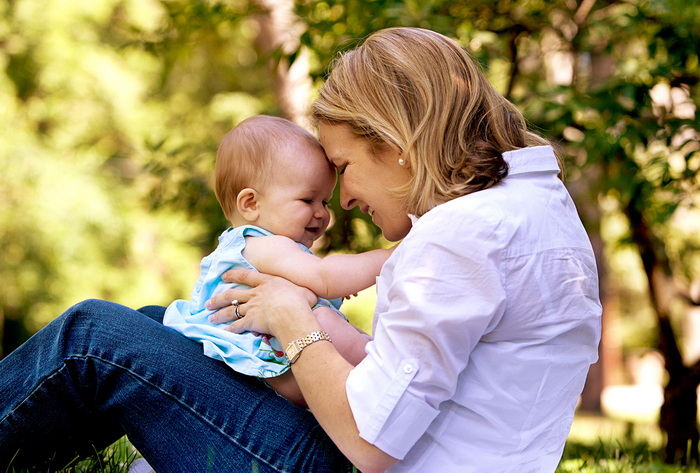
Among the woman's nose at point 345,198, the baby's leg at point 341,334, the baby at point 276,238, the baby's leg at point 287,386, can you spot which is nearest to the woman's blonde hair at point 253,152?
the baby at point 276,238

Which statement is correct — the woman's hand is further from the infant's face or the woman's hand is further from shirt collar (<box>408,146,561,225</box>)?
shirt collar (<box>408,146,561,225</box>)

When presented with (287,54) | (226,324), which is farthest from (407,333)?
(287,54)

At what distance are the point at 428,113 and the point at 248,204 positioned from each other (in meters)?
0.68

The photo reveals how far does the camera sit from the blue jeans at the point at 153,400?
1869 millimetres

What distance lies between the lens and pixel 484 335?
1.67 m

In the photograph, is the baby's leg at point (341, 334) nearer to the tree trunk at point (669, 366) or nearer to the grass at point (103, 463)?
the grass at point (103, 463)

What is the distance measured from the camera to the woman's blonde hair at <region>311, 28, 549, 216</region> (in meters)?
1.85

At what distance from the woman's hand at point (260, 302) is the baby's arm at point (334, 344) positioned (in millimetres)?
60

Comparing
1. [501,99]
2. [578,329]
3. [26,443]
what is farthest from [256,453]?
[501,99]

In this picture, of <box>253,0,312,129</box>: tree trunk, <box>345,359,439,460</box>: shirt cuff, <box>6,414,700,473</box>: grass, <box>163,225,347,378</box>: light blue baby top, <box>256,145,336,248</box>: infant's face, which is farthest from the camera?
<box>253,0,312,129</box>: tree trunk

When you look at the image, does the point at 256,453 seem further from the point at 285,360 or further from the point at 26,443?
the point at 26,443

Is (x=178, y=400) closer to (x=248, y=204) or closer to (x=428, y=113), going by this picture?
(x=248, y=204)

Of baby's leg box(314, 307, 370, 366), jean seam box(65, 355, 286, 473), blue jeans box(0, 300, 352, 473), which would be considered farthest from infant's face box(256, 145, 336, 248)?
jean seam box(65, 355, 286, 473)

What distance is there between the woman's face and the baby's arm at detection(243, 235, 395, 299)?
0.08m
